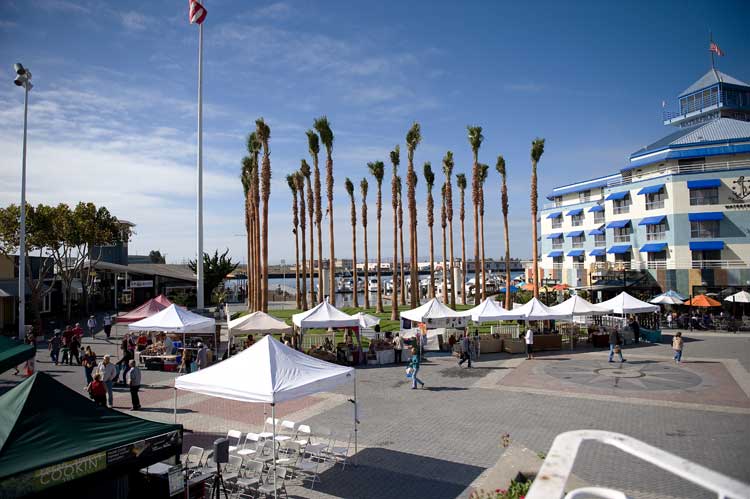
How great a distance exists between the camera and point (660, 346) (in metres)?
27.1

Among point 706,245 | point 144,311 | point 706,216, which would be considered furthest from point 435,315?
point 706,216

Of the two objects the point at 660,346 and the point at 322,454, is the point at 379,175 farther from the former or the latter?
the point at 322,454

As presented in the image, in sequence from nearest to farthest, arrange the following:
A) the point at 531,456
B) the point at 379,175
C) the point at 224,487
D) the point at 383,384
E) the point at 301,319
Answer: the point at 531,456, the point at 224,487, the point at 383,384, the point at 301,319, the point at 379,175

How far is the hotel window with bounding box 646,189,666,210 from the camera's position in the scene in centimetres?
4466

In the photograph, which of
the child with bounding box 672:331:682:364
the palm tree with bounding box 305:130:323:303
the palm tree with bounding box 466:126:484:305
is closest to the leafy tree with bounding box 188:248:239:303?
the palm tree with bounding box 305:130:323:303

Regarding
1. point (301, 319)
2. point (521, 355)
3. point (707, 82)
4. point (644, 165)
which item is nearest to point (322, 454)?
point (301, 319)

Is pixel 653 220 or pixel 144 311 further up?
pixel 653 220

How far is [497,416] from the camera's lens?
13.9 meters

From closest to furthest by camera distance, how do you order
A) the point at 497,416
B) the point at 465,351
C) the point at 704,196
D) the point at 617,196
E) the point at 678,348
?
the point at 497,416
the point at 678,348
the point at 465,351
the point at 704,196
the point at 617,196

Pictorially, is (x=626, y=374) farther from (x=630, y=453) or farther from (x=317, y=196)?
(x=317, y=196)

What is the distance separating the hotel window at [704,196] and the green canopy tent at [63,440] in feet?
154

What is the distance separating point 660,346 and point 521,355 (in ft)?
27.9

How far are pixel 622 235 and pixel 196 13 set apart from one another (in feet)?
142

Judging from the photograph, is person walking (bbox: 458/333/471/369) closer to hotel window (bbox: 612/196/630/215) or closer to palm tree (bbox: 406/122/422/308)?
palm tree (bbox: 406/122/422/308)
